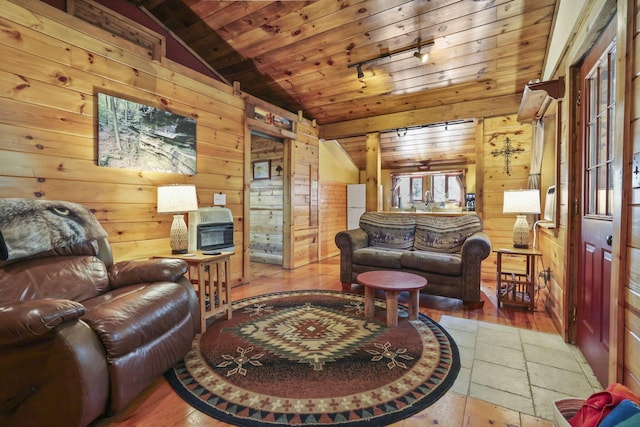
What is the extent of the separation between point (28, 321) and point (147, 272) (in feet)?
2.88

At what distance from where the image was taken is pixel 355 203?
6.38 metres

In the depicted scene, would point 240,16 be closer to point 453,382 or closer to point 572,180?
point 572,180

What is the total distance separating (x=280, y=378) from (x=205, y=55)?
12.2ft

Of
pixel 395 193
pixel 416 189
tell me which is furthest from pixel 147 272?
pixel 416 189

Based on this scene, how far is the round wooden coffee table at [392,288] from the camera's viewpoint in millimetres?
2436

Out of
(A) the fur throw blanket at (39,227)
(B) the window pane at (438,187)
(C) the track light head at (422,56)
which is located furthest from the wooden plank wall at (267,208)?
(B) the window pane at (438,187)

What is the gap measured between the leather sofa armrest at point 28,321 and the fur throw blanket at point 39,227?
0.62m

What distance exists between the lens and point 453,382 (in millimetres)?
1716

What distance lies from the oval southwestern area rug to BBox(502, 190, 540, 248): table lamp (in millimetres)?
1398

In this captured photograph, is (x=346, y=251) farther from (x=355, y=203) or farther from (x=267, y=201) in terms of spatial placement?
(x=355, y=203)

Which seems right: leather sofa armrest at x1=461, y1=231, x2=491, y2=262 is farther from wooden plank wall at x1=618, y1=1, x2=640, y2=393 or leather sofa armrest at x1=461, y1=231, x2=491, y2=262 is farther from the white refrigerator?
the white refrigerator

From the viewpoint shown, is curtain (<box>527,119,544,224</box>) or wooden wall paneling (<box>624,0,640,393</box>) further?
curtain (<box>527,119,544,224</box>)

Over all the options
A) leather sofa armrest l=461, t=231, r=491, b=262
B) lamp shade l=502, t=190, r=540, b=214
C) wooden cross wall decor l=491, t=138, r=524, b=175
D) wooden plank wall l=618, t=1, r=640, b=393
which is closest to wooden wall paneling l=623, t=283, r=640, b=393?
wooden plank wall l=618, t=1, r=640, b=393

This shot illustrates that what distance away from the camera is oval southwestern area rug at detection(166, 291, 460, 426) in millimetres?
1479
